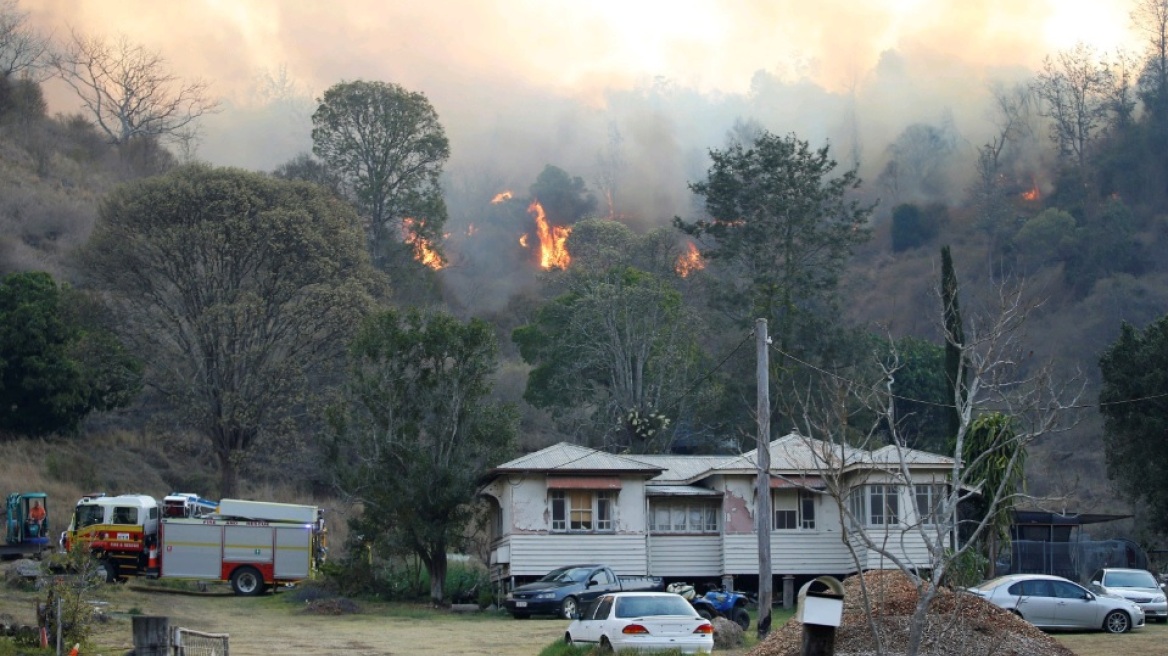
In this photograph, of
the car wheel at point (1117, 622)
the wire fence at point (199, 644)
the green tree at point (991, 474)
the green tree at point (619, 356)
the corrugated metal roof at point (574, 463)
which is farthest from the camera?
the green tree at point (619, 356)

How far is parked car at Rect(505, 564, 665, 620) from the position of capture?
37.5 meters

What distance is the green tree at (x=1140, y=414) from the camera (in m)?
48.3

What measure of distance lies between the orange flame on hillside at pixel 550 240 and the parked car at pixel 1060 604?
71909 millimetres

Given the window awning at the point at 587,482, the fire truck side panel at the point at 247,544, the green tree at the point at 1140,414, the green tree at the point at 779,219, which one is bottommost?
the fire truck side panel at the point at 247,544

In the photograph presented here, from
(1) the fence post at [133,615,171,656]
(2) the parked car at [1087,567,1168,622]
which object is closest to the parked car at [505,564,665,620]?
(2) the parked car at [1087,567,1168,622]

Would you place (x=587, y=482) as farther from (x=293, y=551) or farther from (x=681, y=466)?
(x=293, y=551)

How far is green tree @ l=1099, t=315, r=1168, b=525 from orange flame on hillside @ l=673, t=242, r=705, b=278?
44.4m

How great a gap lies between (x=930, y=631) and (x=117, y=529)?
102 ft

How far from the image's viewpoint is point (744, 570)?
44719mm

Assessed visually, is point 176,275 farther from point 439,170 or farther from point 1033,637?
point 1033,637

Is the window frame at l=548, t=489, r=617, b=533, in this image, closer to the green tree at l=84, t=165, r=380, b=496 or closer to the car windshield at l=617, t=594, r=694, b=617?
the car windshield at l=617, t=594, r=694, b=617

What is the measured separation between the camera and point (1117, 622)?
3272 centimetres

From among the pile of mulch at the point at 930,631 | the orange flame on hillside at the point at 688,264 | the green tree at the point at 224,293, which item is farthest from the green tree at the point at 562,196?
the pile of mulch at the point at 930,631

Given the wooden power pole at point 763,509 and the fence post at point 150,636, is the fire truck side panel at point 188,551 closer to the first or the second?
the wooden power pole at point 763,509
